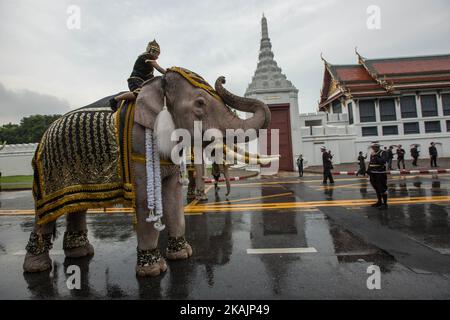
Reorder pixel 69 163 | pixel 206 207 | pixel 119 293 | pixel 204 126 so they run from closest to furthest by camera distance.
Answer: pixel 119 293 → pixel 204 126 → pixel 69 163 → pixel 206 207

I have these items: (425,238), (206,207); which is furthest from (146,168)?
(206,207)

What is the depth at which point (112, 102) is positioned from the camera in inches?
143

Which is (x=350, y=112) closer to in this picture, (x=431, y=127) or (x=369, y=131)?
(x=369, y=131)

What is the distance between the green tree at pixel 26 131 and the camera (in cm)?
4984

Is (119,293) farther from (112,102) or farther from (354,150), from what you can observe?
(354,150)

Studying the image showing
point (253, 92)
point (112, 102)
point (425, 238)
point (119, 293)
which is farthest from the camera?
point (253, 92)

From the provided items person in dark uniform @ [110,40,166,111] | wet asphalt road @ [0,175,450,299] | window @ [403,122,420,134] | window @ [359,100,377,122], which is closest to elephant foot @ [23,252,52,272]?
wet asphalt road @ [0,175,450,299]

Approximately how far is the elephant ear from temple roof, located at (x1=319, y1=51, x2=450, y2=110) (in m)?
26.6

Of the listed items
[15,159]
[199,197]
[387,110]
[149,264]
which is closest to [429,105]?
[387,110]

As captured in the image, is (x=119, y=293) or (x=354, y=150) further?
(x=354, y=150)

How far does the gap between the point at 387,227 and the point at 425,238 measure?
71cm

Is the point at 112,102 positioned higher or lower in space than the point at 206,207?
higher

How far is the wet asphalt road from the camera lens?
2.74 meters

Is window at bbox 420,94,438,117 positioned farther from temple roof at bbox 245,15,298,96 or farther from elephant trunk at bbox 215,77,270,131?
elephant trunk at bbox 215,77,270,131
